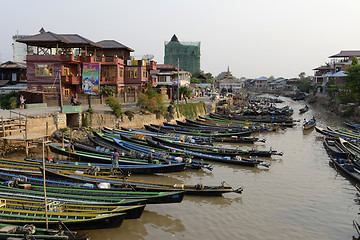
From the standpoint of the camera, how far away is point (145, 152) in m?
22.3

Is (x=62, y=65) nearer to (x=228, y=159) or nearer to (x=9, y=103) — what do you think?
(x=9, y=103)

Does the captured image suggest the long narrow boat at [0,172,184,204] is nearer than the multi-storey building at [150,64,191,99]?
Yes

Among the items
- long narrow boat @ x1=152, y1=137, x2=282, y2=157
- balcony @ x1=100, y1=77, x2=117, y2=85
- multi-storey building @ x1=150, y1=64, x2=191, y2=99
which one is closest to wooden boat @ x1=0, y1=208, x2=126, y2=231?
long narrow boat @ x1=152, y1=137, x2=282, y2=157

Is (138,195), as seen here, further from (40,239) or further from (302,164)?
(302,164)

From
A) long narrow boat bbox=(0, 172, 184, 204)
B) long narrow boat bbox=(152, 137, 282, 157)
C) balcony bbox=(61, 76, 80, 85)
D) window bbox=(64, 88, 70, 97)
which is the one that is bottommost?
long narrow boat bbox=(0, 172, 184, 204)

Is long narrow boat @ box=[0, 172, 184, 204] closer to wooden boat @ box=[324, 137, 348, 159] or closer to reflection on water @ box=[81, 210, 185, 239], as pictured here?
reflection on water @ box=[81, 210, 185, 239]

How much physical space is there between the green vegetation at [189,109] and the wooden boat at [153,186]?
2552 cm

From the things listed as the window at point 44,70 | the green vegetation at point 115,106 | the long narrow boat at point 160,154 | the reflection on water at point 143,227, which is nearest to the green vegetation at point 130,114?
the green vegetation at point 115,106

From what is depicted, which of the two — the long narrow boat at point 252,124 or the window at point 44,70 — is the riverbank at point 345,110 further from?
the window at point 44,70

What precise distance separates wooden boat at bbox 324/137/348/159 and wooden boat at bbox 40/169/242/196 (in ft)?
38.2

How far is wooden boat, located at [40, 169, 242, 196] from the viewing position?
14.4 meters

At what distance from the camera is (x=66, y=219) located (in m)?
10.9

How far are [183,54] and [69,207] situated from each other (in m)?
89.6

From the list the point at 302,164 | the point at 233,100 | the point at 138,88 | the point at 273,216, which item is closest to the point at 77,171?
the point at 273,216
